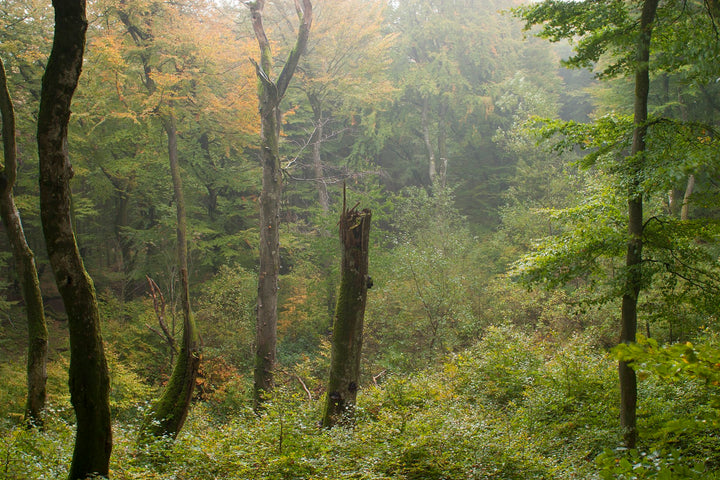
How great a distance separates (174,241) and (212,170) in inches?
126

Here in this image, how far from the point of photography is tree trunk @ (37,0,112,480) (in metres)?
3.54

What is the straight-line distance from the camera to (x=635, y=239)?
16.3ft

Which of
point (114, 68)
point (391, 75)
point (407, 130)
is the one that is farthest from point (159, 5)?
point (407, 130)

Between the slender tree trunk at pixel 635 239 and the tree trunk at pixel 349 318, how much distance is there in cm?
323

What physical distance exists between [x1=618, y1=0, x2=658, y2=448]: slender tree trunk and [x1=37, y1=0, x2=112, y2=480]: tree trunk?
5324mm

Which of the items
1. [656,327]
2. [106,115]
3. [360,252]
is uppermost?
[106,115]

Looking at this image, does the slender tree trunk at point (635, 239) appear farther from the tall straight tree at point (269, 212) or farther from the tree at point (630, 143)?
the tall straight tree at point (269, 212)

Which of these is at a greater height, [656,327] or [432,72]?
[432,72]

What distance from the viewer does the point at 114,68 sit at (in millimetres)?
10805

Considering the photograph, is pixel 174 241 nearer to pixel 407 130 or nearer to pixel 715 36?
pixel 407 130

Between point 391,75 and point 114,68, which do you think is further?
point 391,75

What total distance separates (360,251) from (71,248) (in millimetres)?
3502

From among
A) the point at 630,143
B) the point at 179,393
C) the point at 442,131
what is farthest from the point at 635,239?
the point at 442,131

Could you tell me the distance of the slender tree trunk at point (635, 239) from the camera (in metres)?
4.83
